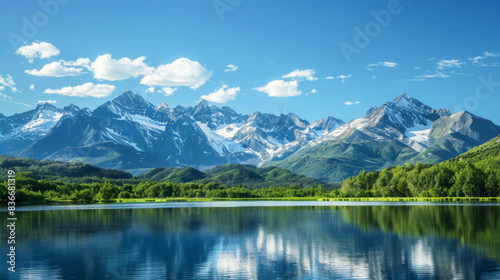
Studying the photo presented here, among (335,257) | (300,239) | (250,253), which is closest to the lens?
(335,257)

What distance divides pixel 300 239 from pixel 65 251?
31.5 m

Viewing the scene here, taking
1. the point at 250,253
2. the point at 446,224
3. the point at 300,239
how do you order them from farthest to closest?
1. the point at 446,224
2. the point at 300,239
3. the point at 250,253

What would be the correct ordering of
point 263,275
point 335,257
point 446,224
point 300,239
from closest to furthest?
point 263,275 → point 335,257 → point 300,239 → point 446,224

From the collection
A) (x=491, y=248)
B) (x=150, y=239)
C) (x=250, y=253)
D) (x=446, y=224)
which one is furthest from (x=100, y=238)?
(x=446, y=224)

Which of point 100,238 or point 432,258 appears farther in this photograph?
point 100,238

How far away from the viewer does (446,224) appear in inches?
3290

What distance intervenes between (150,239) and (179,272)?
88.8ft

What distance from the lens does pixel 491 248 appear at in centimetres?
5378

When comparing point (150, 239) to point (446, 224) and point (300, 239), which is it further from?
point (446, 224)

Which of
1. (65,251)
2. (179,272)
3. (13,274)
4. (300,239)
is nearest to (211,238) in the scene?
(300,239)

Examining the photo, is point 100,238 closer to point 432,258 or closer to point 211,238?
point 211,238

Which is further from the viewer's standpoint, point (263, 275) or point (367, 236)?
point (367, 236)

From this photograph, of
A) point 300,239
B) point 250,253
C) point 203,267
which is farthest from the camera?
point 300,239

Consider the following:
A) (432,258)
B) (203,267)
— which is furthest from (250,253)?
(432,258)
